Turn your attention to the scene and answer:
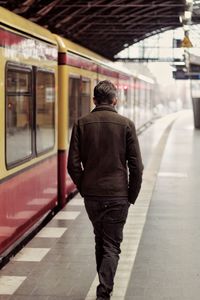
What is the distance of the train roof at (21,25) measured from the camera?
625 cm

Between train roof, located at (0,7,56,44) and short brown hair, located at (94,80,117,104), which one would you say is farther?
train roof, located at (0,7,56,44)

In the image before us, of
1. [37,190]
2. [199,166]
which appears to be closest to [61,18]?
[199,166]

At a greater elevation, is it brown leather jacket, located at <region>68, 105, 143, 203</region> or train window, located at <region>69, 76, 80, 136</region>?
train window, located at <region>69, 76, 80, 136</region>

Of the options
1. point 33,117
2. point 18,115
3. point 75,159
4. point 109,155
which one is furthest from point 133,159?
point 33,117

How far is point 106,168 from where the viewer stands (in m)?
4.84

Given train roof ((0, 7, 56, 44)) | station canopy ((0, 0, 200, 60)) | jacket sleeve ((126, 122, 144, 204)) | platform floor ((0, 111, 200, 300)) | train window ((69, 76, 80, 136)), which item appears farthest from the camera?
station canopy ((0, 0, 200, 60))

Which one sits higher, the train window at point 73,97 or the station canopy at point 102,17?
the station canopy at point 102,17

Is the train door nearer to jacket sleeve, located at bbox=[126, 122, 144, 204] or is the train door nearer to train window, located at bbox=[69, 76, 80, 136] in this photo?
train window, located at bbox=[69, 76, 80, 136]

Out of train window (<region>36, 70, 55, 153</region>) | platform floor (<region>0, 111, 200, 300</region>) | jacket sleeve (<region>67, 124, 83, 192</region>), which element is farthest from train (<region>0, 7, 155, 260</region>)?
jacket sleeve (<region>67, 124, 83, 192</region>)

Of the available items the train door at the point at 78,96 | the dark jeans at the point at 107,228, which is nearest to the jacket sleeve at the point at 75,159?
the dark jeans at the point at 107,228

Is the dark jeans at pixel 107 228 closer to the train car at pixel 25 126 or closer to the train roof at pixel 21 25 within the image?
the train car at pixel 25 126

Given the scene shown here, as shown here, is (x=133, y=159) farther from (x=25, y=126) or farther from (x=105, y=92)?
(x=25, y=126)

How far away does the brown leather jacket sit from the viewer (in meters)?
4.83

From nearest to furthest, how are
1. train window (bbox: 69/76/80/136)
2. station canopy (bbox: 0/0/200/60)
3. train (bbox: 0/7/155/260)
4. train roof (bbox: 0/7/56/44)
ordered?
1. train roof (bbox: 0/7/56/44)
2. train (bbox: 0/7/155/260)
3. train window (bbox: 69/76/80/136)
4. station canopy (bbox: 0/0/200/60)
